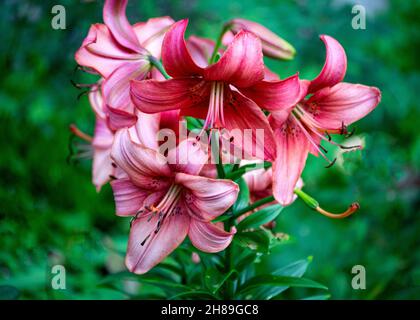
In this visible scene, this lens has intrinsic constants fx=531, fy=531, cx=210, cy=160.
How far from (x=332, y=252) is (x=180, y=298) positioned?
1.10 meters

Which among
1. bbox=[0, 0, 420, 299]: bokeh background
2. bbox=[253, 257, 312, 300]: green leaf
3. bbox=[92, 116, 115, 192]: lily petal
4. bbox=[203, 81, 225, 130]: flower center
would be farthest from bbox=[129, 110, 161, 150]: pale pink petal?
bbox=[0, 0, 420, 299]: bokeh background

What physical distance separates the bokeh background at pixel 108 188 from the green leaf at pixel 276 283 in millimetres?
762

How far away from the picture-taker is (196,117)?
1.04 m

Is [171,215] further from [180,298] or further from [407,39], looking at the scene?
[407,39]

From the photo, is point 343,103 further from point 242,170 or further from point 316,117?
point 242,170

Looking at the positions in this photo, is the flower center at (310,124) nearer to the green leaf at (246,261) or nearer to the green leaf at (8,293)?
the green leaf at (246,261)

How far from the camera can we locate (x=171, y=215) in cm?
104

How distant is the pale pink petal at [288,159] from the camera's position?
1003 millimetres

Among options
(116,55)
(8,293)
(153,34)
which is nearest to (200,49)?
(153,34)

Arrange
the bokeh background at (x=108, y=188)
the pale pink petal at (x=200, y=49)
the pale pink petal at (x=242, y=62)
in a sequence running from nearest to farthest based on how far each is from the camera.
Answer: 1. the pale pink petal at (x=242, y=62)
2. the pale pink petal at (x=200, y=49)
3. the bokeh background at (x=108, y=188)

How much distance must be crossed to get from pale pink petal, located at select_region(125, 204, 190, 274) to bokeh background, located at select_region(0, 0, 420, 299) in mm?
819

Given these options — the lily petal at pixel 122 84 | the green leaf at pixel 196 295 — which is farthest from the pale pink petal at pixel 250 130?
the green leaf at pixel 196 295

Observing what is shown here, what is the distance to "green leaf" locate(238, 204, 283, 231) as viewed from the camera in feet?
3.69
